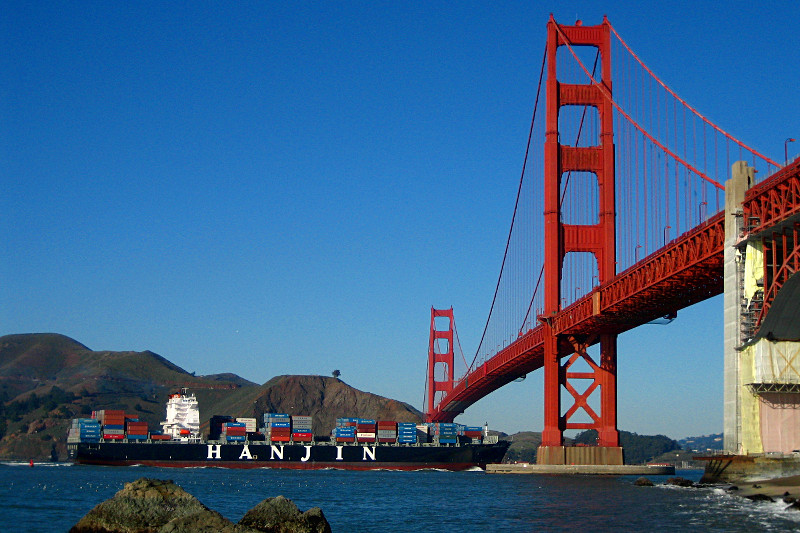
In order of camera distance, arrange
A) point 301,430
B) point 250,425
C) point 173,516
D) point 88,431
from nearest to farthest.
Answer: point 173,516, point 88,431, point 301,430, point 250,425

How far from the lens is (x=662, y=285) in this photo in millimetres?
40312

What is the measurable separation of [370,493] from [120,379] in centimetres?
14552

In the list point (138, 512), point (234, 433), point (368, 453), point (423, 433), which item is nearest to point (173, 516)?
point (138, 512)

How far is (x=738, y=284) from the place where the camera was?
3312 centimetres

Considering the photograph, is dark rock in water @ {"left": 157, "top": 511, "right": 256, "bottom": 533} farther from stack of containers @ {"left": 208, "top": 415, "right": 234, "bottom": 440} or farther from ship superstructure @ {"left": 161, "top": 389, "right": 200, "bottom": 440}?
stack of containers @ {"left": 208, "top": 415, "right": 234, "bottom": 440}

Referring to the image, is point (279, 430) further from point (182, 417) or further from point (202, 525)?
point (202, 525)

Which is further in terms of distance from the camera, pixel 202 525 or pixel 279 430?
pixel 279 430

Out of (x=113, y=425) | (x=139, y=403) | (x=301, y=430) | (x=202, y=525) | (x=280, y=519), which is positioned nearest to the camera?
(x=202, y=525)

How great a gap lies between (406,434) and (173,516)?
5267cm

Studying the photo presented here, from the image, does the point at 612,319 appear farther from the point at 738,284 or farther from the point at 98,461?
the point at 98,461

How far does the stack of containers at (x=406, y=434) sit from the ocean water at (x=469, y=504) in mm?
23822

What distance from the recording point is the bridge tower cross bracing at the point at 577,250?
175 feet

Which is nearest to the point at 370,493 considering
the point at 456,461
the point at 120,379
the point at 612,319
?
the point at 612,319

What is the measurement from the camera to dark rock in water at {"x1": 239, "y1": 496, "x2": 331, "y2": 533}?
69.9 ft
